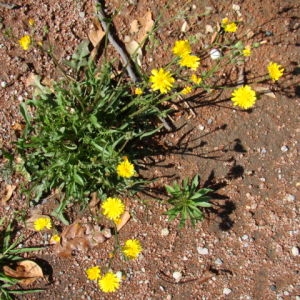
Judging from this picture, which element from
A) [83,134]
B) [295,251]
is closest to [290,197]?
[295,251]

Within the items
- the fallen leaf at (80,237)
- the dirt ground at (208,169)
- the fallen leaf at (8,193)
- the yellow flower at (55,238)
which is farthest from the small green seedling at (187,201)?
the fallen leaf at (8,193)

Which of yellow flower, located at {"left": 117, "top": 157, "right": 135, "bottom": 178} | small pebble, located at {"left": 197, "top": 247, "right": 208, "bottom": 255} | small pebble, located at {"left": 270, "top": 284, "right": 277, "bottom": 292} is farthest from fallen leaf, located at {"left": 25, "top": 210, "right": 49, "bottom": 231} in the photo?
small pebble, located at {"left": 270, "top": 284, "right": 277, "bottom": 292}

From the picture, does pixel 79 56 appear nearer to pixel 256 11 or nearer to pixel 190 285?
pixel 256 11

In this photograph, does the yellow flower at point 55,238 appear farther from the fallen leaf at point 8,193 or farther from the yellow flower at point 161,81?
the yellow flower at point 161,81

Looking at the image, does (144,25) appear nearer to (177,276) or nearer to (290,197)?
(290,197)

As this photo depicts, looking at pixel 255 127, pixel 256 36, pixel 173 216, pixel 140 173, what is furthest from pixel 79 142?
pixel 256 36

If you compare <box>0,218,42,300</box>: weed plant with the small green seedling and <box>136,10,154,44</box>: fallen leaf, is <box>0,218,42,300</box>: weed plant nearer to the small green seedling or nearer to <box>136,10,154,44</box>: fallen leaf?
the small green seedling
